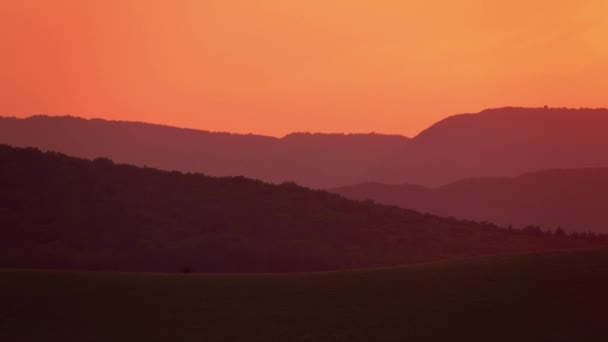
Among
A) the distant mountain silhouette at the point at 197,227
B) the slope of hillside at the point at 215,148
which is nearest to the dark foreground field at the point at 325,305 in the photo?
the distant mountain silhouette at the point at 197,227

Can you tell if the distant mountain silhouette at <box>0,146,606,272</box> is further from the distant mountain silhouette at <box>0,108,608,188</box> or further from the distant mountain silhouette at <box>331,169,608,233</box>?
the distant mountain silhouette at <box>0,108,608,188</box>

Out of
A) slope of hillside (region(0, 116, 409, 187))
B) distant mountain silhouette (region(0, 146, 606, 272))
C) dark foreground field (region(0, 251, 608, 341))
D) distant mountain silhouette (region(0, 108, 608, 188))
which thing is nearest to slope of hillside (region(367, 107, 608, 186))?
distant mountain silhouette (region(0, 108, 608, 188))

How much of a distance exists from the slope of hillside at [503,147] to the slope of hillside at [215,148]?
11.5 metres

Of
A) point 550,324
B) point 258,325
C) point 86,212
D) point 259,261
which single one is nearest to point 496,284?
point 550,324

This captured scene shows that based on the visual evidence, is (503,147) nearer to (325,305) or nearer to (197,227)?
(197,227)

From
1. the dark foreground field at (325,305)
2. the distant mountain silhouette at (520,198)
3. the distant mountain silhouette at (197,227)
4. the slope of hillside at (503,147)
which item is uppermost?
the slope of hillside at (503,147)

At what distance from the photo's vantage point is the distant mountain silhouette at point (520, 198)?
302 feet

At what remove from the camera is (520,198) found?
336ft

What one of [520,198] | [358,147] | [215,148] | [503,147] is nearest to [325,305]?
[520,198]

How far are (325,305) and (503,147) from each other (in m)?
130

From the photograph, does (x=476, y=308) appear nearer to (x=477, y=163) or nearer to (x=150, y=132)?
(x=477, y=163)

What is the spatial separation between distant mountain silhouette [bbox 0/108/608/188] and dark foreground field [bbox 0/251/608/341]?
115 meters

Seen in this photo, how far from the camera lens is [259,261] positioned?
39.5 m

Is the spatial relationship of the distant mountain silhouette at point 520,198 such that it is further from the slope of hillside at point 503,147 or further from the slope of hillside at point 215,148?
the slope of hillside at point 215,148
